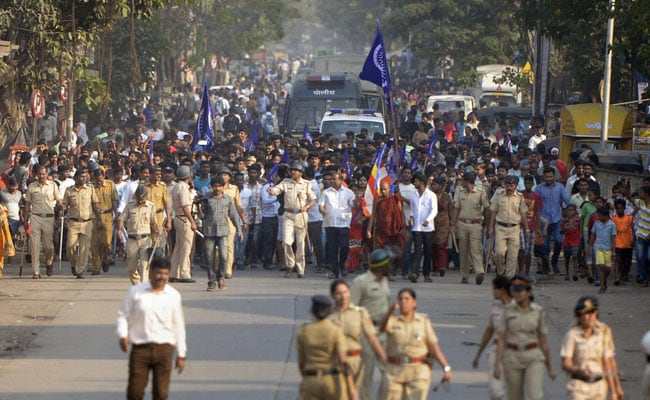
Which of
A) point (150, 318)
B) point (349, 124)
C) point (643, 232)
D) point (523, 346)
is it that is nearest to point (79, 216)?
point (643, 232)

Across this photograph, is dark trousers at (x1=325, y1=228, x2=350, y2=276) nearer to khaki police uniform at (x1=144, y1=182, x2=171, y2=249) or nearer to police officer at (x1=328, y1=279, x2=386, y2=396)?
khaki police uniform at (x1=144, y1=182, x2=171, y2=249)

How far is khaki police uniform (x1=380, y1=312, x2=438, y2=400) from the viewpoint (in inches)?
377

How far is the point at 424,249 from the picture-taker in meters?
18.6

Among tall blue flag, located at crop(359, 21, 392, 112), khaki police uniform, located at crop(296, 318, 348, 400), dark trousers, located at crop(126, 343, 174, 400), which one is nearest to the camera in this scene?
khaki police uniform, located at crop(296, 318, 348, 400)

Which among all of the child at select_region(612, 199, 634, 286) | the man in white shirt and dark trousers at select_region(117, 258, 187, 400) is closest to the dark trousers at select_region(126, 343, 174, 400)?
the man in white shirt and dark trousers at select_region(117, 258, 187, 400)

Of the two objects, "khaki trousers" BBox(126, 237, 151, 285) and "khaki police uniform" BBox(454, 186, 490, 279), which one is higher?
"khaki police uniform" BBox(454, 186, 490, 279)

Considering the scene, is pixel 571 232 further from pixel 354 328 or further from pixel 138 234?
pixel 354 328

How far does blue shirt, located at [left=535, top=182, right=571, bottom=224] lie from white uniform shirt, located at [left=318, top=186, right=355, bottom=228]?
2776 mm

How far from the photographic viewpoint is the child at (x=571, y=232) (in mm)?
19016

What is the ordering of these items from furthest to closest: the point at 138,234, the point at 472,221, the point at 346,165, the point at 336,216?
the point at 346,165 → the point at 336,216 → the point at 472,221 → the point at 138,234

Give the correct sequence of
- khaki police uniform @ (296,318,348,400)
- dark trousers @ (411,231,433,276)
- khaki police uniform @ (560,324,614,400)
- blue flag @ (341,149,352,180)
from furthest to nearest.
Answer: blue flag @ (341,149,352,180) → dark trousers @ (411,231,433,276) → khaki police uniform @ (560,324,614,400) → khaki police uniform @ (296,318,348,400)

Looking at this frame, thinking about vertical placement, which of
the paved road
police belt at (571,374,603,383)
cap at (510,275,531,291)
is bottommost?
the paved road

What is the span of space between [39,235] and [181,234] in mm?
2029

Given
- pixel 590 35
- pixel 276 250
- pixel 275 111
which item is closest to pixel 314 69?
pixel 275 111
